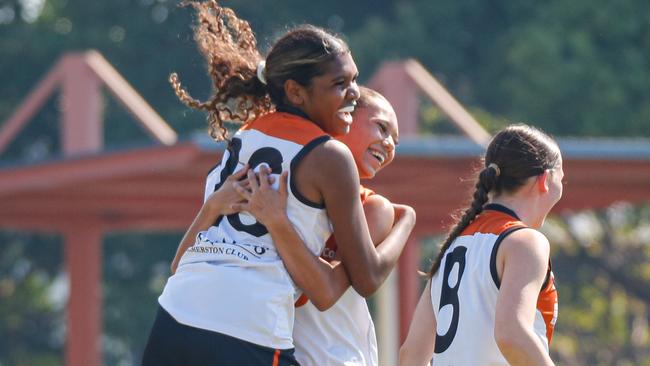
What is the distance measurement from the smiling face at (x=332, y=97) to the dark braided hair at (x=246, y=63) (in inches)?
0.8

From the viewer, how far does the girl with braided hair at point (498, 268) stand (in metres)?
4.13

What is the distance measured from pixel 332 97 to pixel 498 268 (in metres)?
0.69

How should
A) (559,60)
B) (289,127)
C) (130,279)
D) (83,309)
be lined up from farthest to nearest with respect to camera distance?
(130,279) → (559,60) → (83,309) → (289,127)

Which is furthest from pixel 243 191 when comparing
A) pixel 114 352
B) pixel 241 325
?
pixel 114 352

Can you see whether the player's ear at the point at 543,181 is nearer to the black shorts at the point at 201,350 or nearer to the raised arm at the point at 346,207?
the raised arm at the point at 346,207

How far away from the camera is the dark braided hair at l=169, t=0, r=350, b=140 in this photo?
414 cm

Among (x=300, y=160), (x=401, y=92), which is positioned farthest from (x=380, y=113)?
(x=401, y=92)

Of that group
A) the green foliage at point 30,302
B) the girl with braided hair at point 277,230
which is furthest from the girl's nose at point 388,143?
the green foliage at point 30,302

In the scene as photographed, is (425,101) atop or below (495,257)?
Result: atop

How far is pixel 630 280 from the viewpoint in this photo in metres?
26.6

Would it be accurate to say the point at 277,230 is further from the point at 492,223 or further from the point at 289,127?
the point at 492,223

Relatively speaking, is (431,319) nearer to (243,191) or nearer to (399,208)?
(399,208)

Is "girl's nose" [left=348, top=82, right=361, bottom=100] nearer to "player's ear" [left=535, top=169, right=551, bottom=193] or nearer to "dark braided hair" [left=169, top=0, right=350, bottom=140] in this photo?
"dark braided hair" [left=169, top=0, right=350, bottom=140]

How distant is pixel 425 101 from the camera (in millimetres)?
28766
